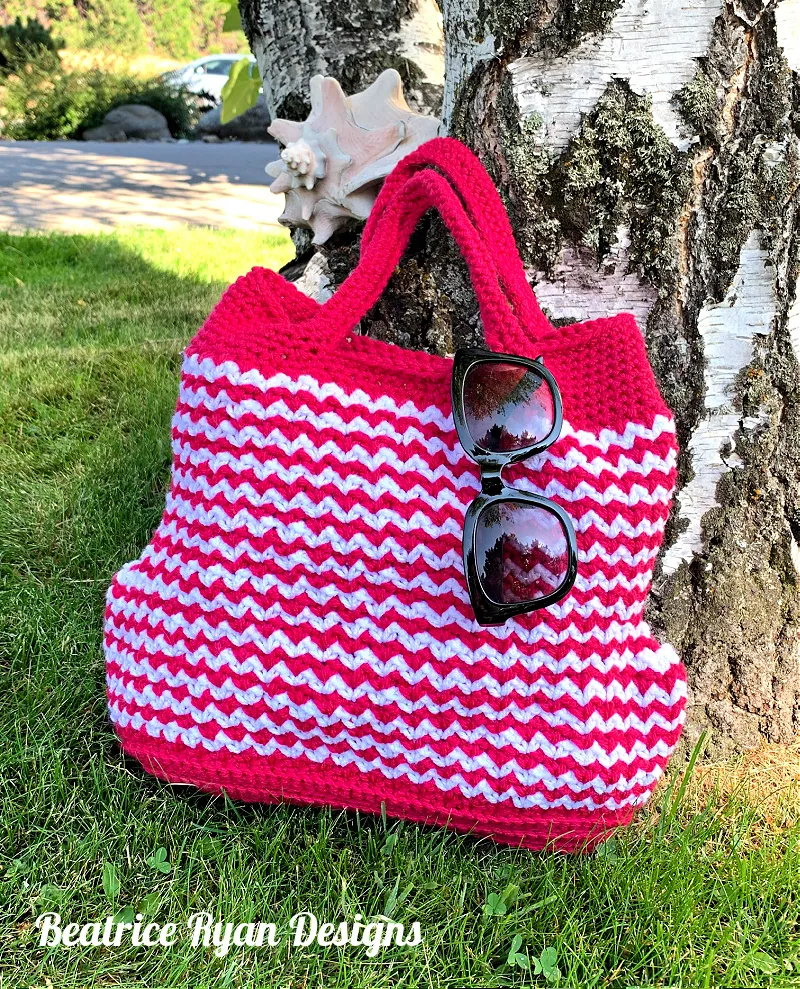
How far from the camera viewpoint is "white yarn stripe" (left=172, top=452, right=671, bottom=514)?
3.05ft

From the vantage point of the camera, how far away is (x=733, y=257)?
3.34ft

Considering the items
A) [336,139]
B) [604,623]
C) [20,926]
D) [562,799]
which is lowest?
[20,926]

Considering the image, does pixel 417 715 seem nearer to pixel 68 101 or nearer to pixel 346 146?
pixel 346 146

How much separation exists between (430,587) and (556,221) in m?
0.50

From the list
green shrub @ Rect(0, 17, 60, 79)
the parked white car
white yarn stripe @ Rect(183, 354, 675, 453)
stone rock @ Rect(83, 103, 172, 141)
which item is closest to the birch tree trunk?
white yarn stripe @ Rect(183, 354, 675, 453)

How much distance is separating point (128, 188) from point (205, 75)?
10.8 m

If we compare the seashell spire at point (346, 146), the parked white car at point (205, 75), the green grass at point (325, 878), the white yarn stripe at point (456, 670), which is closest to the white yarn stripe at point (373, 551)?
the white yarn stripe at point (456, 670)

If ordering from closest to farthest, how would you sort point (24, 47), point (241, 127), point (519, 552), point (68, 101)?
point (519, 552)
point (68, 101)
point (241, 127)
point (24, 47)

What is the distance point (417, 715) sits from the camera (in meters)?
0.97

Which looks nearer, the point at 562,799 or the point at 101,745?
the point at 562,799

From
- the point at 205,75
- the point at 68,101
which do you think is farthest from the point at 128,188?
the point at 205,75

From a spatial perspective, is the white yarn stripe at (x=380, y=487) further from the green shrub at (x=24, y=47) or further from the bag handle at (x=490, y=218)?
the green shrub at (x=24, y=47)

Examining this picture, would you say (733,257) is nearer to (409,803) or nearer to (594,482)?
(594,482)

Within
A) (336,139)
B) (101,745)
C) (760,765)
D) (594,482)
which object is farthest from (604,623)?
(336,139)
